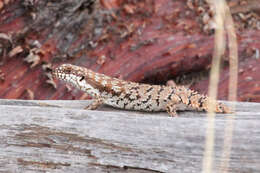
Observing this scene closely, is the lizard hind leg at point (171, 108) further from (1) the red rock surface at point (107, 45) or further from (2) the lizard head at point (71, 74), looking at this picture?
(1) the red rock surface at point (107, 45)

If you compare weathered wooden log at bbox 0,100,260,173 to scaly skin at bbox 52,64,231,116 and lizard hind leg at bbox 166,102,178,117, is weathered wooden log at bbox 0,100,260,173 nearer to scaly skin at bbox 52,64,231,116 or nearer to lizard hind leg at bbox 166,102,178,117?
lizard hind leg at bbox 166,102,178,117

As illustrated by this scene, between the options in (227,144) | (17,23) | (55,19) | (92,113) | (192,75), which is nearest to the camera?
(227,144)

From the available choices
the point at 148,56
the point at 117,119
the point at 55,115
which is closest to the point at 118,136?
the point at 117,119

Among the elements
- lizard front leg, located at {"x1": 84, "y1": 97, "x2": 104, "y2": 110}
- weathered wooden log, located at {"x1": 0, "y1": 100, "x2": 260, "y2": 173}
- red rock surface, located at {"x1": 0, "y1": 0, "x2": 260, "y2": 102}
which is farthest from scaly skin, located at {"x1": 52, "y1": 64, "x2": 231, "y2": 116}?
red rock surface, located at {"x1": 0, "y1": 0, "x2": 260, "y2": 102}

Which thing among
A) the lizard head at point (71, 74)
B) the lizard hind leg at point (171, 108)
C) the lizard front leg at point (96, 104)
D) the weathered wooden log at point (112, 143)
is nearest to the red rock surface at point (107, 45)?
the lizard head at point (71, 74)

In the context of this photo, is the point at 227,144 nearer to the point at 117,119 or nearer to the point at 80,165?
the point at 117,119

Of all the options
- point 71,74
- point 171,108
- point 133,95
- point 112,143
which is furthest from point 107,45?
point 112,143

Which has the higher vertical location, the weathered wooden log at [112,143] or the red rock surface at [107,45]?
the red rock surface at [107,45]
